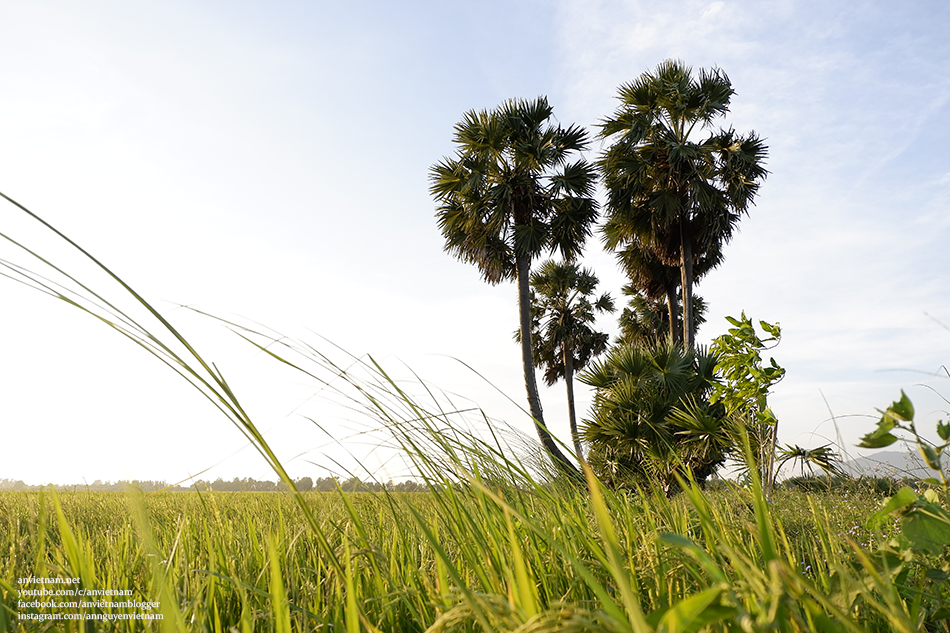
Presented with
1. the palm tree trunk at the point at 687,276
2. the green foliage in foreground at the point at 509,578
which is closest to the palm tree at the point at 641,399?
the palm tree trunk at the point at 687,276

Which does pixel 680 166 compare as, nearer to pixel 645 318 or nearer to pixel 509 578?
pixel 645 318

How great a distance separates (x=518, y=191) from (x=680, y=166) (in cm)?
424

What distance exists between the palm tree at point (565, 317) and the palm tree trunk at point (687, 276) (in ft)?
21.2

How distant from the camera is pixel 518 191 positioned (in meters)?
14.1

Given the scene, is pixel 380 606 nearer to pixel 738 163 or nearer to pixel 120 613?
pixel 120 613

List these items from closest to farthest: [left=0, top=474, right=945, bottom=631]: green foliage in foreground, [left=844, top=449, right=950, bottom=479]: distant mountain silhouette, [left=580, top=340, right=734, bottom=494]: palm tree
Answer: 1. [left=0, top=474, right=945, bottom=631]: green foliage in foreground
2. [left=844, top=449, right=950, bottom=479]: distant mountain silhouette
3. [left=580, top=340, right=734, bottom=494]: palm tree

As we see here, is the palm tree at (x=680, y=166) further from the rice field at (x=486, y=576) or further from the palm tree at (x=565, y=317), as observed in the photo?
the rice field at (x=486, y=576)

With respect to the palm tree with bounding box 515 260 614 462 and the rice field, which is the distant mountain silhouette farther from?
the palm tree with bounding box 515 260 614 462

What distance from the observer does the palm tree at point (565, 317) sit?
20844 mm

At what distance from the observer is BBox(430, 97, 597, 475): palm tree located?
13.8 metres

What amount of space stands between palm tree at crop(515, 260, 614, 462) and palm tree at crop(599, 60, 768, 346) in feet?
20.5

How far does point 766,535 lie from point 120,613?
1.16 meters

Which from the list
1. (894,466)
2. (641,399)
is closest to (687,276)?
(641,399)

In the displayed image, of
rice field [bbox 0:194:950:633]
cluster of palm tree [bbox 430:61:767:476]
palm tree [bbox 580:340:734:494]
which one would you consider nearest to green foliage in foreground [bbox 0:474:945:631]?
rice field [bbox 0:194:950:633]
